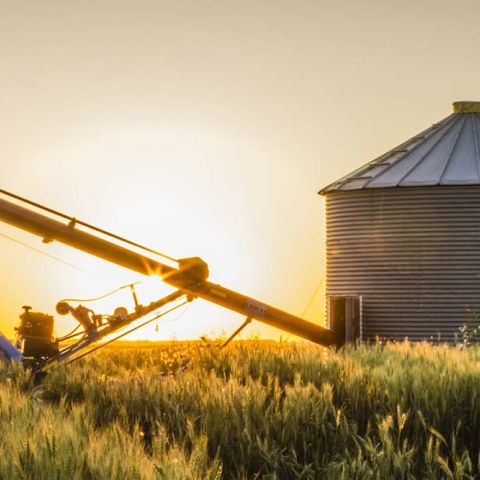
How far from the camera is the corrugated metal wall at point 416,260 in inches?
913

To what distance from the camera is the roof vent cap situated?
27.8 metres

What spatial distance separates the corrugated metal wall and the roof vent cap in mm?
5043

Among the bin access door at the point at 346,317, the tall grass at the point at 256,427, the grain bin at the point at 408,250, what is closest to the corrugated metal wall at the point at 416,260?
the grain bin at the point at 408,250

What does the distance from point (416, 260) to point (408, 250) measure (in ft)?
0.99

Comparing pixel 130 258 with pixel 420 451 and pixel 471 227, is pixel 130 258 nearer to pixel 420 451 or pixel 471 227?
pixel 420 451

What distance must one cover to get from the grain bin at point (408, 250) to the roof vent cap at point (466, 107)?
9.42ft

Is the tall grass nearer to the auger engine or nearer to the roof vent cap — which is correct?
the auger engine

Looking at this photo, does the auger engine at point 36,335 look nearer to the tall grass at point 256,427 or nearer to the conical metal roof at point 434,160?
the tall grass at point 256,427

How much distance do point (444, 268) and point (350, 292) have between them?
243cm

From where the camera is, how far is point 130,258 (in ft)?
50.1

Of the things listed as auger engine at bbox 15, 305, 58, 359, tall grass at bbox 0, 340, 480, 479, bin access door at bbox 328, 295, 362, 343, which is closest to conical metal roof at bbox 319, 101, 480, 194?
bin access door at bbox 328, 295, 362, 343

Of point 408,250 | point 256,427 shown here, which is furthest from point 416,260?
point 256,427

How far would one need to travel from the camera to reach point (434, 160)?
25.0 meters

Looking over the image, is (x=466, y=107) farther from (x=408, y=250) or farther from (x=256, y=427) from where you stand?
(x=256, y=427)
